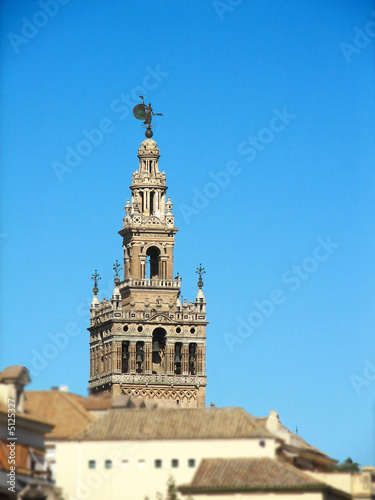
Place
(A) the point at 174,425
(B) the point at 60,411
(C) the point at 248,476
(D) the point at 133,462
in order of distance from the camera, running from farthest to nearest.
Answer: (B) the point at 60,411, (A) the point at 174,425, (D) the point at 133,462, (C) the point at 248,476

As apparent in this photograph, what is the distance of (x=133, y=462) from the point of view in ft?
542

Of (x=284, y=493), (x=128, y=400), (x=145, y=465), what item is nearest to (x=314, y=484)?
(x=284, y=493)

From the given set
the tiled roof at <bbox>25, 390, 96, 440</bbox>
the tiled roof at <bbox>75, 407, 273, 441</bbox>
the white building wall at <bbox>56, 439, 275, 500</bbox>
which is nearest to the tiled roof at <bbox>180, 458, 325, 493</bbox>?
the white building wall at <bbox>56, 439, 275, 500</bbox>

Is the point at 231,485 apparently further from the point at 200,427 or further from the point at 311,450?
the point at 311,450

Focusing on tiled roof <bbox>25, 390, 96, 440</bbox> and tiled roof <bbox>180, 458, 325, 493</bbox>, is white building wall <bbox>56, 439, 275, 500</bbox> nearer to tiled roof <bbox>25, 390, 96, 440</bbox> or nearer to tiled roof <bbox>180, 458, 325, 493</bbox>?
tiled roof <bbox>180, 458, 325, 493</bbox>

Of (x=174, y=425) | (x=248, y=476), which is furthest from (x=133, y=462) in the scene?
(x=248, y=476)

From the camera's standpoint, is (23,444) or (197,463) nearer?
(23,444)

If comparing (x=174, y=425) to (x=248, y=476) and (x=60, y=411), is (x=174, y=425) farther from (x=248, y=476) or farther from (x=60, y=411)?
(x=248, y=476)

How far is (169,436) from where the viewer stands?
166m

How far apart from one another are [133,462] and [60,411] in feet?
29.1

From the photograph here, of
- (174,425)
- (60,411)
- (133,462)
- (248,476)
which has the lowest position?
(248,476)

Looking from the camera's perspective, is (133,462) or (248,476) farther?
(133,462)

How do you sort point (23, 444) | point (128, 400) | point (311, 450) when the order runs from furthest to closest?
point (311, 450) < point (128, 400) < point (23, 444)

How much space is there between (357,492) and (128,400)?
19553mm
